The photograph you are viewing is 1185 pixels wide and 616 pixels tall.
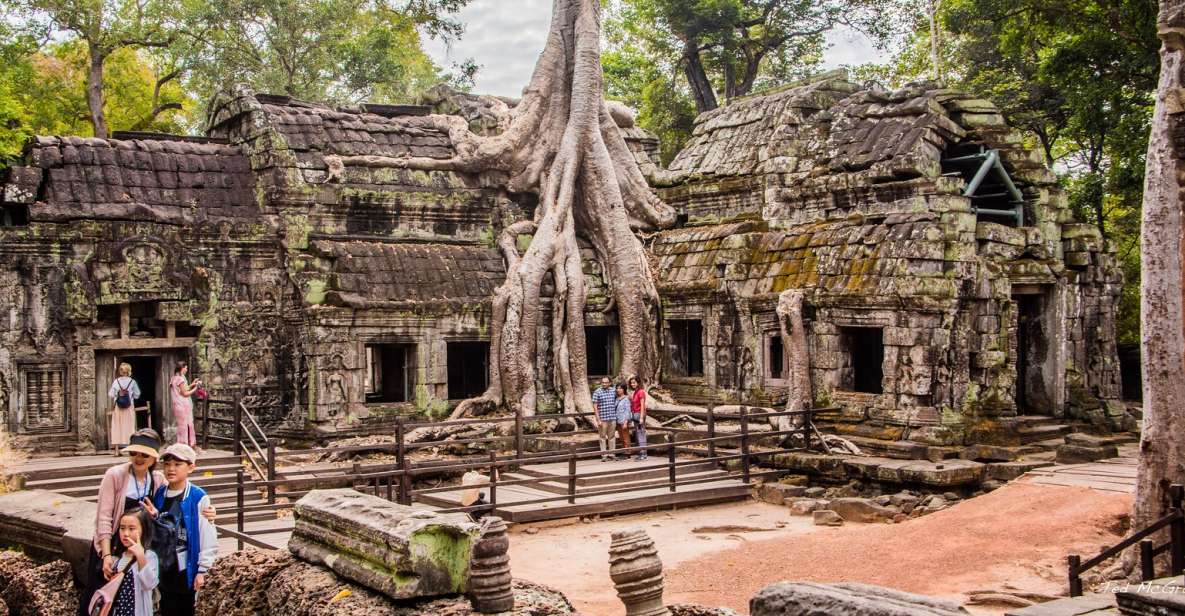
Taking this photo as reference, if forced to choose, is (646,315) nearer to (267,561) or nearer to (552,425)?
(552,425)

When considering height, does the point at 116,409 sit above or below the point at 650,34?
below

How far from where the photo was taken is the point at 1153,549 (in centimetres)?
946

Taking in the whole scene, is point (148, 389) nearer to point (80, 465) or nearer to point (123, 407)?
point (123, 407)

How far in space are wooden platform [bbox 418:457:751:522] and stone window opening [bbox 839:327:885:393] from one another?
2.24m

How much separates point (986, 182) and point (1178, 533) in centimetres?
893

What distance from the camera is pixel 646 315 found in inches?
736

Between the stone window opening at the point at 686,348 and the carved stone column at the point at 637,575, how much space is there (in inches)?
445

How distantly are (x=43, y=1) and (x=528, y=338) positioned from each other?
15.1 metres

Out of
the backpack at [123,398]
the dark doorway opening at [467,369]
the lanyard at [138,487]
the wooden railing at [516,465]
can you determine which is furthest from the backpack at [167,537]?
the dark doorway opening at [467,369]

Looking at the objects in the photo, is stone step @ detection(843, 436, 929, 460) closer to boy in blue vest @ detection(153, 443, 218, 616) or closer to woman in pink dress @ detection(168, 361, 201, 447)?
woman in pink dress @ detection(168, 361, 201, 447)

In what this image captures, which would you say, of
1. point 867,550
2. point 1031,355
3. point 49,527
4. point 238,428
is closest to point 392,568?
point 49,527

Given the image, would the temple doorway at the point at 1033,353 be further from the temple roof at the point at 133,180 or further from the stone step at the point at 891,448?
the temple roof at the point at 133,180

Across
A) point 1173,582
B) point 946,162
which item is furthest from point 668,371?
point 1173,582

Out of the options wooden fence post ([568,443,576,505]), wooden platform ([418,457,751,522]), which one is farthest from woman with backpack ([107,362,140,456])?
wooden fence post ([568,443,576,505])
